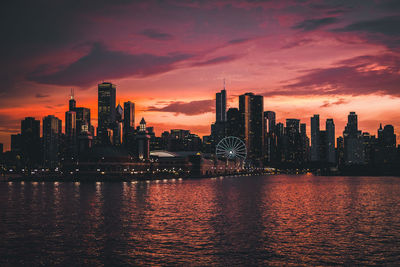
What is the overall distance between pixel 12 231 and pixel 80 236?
11237 mm

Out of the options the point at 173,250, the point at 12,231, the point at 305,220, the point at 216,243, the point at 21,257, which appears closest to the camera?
the point at 21,257

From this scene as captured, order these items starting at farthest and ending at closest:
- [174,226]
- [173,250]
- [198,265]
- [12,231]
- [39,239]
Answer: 1. [174,226]
2. [12,231]
3. [39,239]
4. [173,250]
5. [198,265]

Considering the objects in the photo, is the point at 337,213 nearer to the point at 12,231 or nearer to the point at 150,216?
the point at 150,216

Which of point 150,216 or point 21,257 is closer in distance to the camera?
point 21,257

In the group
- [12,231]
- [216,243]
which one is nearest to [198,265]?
[216,243]

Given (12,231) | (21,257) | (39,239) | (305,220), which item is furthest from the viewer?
(305,220)

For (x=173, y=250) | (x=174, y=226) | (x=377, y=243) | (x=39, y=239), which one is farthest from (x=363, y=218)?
(x=39, y=239)

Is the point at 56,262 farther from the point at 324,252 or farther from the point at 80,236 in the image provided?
the point at 324,252

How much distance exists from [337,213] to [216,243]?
39.6 meters

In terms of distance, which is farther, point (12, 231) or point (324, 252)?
point (12, 231)

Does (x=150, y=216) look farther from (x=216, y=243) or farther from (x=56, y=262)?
(x=56, y=262)

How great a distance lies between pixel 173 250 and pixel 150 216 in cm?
3033

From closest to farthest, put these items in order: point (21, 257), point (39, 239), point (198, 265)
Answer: point (198, 265) → point (21, 257) → point (39, 239)

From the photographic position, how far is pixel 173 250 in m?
44.3
